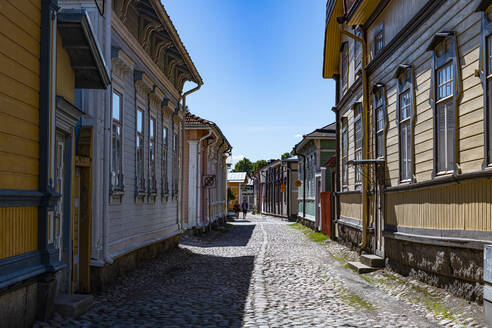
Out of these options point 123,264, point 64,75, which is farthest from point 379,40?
point 64,75

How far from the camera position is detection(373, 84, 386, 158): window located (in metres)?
12.2

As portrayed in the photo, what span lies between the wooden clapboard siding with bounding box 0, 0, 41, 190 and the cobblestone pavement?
67.1 inches

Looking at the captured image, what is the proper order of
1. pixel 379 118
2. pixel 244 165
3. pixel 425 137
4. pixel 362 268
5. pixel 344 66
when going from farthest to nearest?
pixel 244 165
pixel 344 66
pixel 379 118
pixel 362 268
pixel 425 137

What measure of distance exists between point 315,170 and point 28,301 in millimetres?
22276

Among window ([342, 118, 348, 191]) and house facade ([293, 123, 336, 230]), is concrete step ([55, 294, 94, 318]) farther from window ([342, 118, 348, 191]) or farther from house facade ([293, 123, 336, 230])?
house facade ([293, 123, 336, 230])

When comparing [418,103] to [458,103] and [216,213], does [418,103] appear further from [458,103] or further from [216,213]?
[216,213]

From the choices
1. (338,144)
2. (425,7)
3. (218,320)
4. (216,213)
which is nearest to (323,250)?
(338,144)

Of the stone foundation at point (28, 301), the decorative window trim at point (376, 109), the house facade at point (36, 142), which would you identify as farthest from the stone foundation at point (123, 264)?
the decorative window trim at point (376, 109)

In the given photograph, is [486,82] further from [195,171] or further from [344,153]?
[195,171]

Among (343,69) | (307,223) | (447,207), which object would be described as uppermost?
(343,69)

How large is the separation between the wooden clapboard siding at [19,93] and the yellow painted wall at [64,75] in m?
0.75

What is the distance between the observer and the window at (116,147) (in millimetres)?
10289

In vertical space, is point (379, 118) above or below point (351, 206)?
above

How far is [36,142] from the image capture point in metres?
6.11
